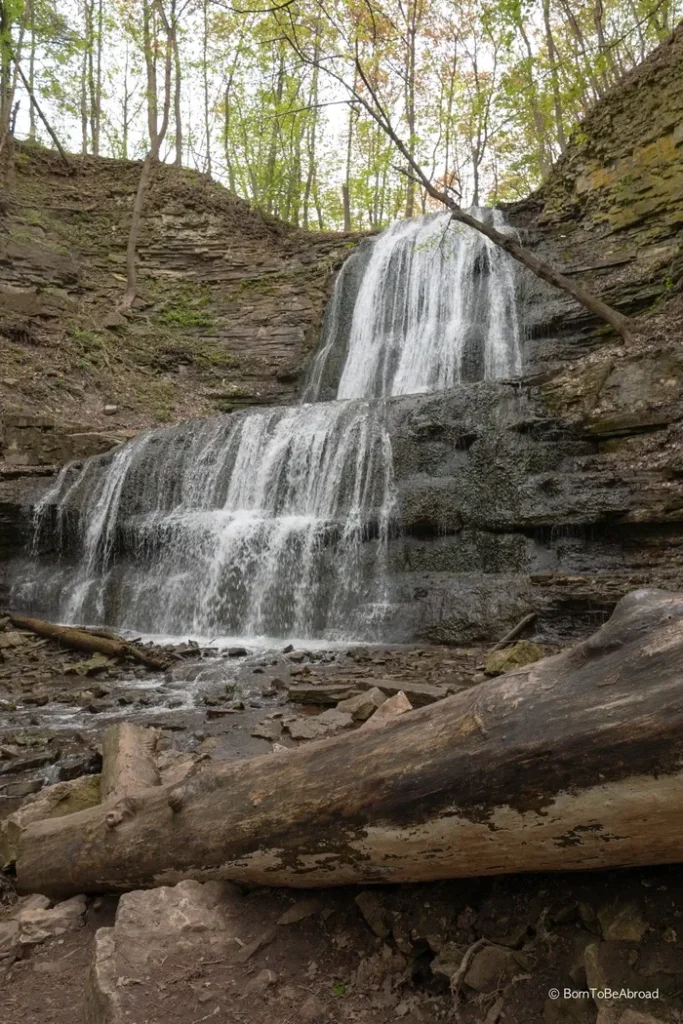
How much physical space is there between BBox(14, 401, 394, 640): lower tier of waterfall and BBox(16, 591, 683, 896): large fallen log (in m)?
6.75

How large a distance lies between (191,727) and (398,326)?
13341 mm

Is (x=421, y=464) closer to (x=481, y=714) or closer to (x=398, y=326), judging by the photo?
(x=398, y=326)

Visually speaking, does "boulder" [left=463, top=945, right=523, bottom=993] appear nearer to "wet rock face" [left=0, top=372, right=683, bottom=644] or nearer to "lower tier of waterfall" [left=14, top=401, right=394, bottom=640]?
"wet rock face" [left=0, top=372, right=683, bottom=644]

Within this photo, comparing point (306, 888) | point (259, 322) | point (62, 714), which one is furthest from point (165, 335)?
point (306, 888)

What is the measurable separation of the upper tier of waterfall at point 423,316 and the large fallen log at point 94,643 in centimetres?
931

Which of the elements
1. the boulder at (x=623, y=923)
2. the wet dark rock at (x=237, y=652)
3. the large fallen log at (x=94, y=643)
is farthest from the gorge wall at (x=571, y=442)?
the boulder at (x=623, y=923)

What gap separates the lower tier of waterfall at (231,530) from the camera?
33.0 feet

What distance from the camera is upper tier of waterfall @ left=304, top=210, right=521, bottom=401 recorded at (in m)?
15.4

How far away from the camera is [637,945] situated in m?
1.81

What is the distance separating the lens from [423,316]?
16531 mm

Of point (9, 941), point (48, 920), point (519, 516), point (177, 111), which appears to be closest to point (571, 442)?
point (519, 516)

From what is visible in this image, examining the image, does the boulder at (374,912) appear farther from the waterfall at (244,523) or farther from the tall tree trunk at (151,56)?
the tall tree trunk at (151,56)

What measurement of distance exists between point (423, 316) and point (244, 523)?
27.2 ft

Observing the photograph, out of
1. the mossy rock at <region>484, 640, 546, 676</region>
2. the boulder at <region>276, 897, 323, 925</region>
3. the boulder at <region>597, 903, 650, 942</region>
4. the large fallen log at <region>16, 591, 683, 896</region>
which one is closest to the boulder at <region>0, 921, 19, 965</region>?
the large fallen log at <region>16, 591, 683, 896</region>
